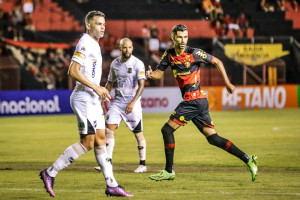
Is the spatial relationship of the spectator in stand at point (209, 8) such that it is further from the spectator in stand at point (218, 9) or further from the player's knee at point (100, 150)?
the player's knee at point (100, 150)

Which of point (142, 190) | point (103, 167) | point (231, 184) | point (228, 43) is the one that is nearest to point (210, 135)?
point (231, 184)

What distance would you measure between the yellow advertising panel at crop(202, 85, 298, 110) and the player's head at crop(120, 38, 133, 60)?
655 inches

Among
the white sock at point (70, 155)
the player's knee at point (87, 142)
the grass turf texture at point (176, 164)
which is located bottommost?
the grass turf texture at point (176, 164)

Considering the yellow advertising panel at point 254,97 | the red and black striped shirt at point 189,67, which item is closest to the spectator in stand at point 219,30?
the yellow advertising panel at point 254,97

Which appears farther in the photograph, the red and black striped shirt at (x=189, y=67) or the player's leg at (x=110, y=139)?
the player's leg at (x=110, y=139)

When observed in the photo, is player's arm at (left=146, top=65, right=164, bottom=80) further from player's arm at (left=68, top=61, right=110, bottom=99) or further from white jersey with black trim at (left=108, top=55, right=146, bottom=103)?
player's arm at (left=68, top=61, right=110, bottom=99)

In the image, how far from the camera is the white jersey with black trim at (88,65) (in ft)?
29.5

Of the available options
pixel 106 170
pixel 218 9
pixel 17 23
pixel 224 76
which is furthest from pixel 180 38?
pixel 218 9

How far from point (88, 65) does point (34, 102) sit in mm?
19468

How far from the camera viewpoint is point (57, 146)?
1691cm

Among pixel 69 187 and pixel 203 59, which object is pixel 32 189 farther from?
pixel 203 59

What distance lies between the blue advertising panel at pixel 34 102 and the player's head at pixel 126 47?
1569 centimetres

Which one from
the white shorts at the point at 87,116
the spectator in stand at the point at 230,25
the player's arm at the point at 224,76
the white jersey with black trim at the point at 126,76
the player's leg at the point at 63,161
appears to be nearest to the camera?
the white shorts at the point at 87,116

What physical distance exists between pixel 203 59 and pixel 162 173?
190 cm
